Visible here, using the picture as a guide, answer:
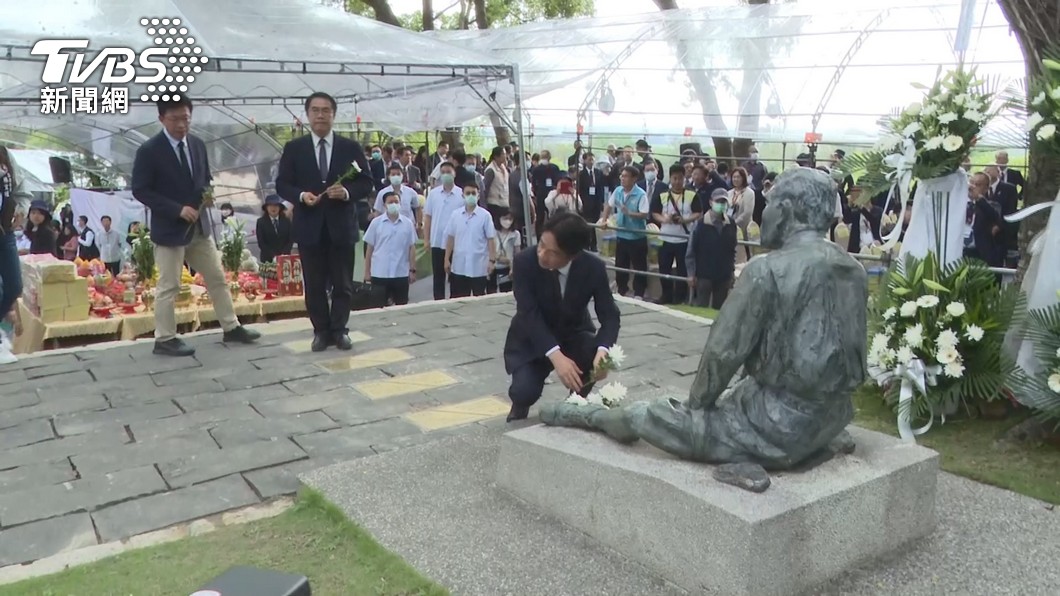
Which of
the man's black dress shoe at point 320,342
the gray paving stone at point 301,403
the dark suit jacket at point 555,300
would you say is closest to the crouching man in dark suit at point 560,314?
the dark suit jacket at point 555,300

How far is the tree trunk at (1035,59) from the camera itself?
4.55 meters

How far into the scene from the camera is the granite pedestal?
107 inches

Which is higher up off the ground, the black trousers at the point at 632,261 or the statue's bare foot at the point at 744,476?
the statue's bare foot at the point at 744,476

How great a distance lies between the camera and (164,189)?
19.4 feet

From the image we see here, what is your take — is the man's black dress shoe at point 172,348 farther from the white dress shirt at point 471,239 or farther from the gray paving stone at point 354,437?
the white dress shirt at point 471,239

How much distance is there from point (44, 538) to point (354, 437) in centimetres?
156

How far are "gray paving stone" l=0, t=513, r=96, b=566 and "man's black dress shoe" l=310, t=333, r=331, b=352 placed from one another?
271 cm

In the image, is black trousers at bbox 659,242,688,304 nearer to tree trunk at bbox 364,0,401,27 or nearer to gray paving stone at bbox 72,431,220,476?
gray paving stone at bbox 72,431,220,476

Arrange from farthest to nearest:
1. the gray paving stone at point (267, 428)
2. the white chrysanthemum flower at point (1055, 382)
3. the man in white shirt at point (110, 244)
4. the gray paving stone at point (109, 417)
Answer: the man in white shirt at point (110, 244)
the gray paving stone at point (109, 417)
the gray paving stone at point (267, 428)
the white chrysanthemum flower at point (1055, 382)

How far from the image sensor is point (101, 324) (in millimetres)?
7023

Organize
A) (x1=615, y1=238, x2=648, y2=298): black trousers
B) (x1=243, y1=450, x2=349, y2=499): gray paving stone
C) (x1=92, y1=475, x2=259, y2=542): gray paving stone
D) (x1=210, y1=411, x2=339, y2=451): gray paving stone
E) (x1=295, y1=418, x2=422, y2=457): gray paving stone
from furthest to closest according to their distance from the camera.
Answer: (x1=615, y1=238, x2=648, y2=298): black trousers → (x1=210, y1=411, x2=339, y2=451): gray paving stone → (x1=295, y1=418, x2=422, y2=457): gray paving stone → (x1=243, y1=450, x2=349, y2=499): gray paving stone → (x1=92, y1=475, x2=259, y2=542): gray paving stone

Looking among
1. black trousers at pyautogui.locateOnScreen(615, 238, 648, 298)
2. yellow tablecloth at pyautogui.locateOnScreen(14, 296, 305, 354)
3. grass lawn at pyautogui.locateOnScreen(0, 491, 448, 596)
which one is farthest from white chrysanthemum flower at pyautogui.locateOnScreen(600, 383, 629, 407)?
black trousers at pyautogui.locateOnScreen(615, 238, 648, 298)

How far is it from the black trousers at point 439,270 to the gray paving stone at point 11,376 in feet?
14.8

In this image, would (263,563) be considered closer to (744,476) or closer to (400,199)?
(744,476)
